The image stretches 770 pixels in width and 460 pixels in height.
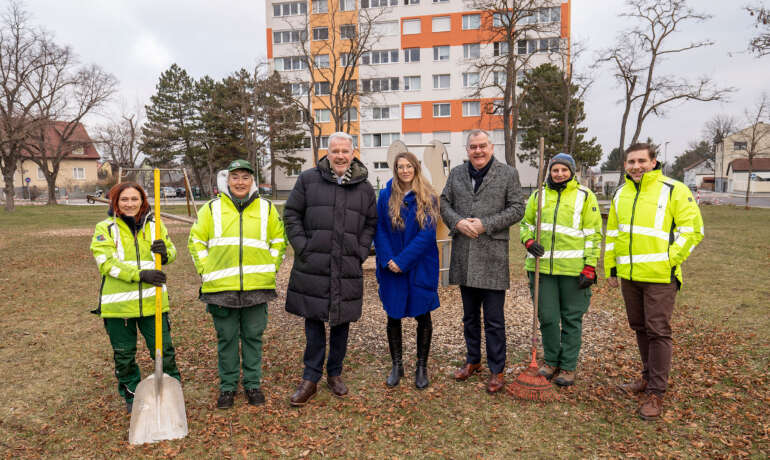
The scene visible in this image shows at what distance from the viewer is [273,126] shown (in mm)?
41562

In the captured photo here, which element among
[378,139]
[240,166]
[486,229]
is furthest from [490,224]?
[378,139]

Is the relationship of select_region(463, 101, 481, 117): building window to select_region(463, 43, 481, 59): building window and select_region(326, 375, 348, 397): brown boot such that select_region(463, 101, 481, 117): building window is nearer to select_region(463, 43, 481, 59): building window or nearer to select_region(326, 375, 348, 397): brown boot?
select_region(463, 43, 481, 59): building window

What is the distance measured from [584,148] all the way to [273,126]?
2697 cm

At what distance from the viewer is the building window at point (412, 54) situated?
47.0 m

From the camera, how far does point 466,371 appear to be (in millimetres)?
4520

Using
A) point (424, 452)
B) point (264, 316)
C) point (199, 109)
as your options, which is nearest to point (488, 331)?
point (424, 452)

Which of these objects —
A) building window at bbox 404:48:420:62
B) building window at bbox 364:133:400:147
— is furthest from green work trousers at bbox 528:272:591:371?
building window at bbox 404:48:420:62

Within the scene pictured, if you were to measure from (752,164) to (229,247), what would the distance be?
3216 inches

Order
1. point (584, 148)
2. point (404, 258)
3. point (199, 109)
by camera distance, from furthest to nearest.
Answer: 1. point (199, 109)
2. point (584, 148)
3. point (404, 258)

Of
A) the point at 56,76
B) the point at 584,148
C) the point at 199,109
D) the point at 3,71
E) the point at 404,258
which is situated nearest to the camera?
the point at 404,258

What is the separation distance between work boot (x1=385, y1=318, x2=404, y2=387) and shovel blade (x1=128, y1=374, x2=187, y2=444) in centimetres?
178

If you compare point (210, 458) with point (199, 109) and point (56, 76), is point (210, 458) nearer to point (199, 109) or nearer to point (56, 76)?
point (56, 76)

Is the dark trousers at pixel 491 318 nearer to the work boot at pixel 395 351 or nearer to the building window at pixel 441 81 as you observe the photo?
the work boot at pixel 395 351

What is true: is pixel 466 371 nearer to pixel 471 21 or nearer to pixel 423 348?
pixel 423 348
